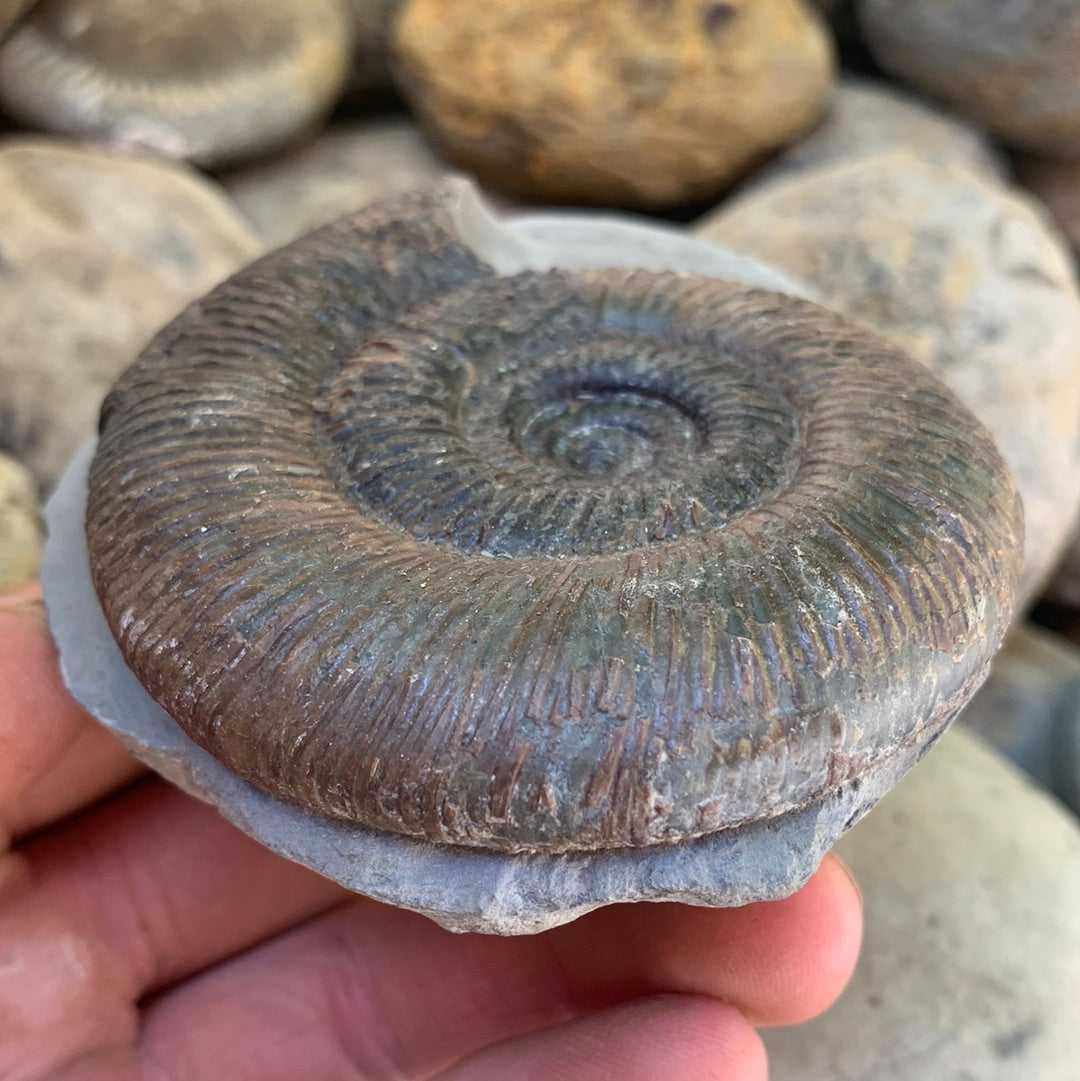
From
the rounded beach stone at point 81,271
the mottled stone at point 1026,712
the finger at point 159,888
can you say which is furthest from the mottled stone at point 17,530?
the mottled stone at point 1026,712

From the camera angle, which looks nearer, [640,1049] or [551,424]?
[640,1049]

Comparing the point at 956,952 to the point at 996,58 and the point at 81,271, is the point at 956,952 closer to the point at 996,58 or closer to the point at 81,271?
the point at 81,271

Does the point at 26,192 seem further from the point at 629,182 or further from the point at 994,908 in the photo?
the point at 994,908

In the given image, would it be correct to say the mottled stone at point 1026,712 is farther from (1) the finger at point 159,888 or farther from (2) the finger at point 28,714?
(2) the finger at point 28,714

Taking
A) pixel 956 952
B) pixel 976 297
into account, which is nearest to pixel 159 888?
pixel 956 952

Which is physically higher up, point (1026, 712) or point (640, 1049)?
point (640, 1049)

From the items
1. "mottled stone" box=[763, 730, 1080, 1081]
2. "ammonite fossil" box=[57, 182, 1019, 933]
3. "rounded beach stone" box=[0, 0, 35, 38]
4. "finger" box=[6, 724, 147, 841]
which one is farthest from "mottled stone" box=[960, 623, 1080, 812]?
"rounded beach stone" box=[0, 0, 35, 38]

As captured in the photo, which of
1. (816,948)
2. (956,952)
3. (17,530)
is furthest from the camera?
(17,530)
